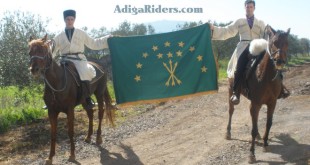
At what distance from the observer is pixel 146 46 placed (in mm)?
8305

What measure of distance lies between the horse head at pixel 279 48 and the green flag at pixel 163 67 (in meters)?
2.46

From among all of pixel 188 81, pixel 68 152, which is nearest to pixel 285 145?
pixel 188 81

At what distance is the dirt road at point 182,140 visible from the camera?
6.64 metres

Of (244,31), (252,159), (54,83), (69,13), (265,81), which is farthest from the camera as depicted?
(244,31)

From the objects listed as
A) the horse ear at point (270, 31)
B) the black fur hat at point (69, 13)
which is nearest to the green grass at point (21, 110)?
the black fur hat at point (69, 13)

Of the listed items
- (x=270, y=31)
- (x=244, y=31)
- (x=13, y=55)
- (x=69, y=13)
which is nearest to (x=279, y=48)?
(x=270, y=31)

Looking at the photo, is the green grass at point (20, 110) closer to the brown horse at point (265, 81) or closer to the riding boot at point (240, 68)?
the riding boot at point (240, 68)

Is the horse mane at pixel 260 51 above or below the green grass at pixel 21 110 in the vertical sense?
above

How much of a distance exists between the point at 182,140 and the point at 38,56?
372 cm

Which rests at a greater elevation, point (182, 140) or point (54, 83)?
point (54, 83)

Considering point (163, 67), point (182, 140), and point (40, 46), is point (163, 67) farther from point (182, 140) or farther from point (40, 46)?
point (40, 46)

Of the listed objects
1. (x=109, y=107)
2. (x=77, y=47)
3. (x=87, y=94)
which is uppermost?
(x=77, y=47)

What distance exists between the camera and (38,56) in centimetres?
611

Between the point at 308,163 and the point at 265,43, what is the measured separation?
7.47ft
